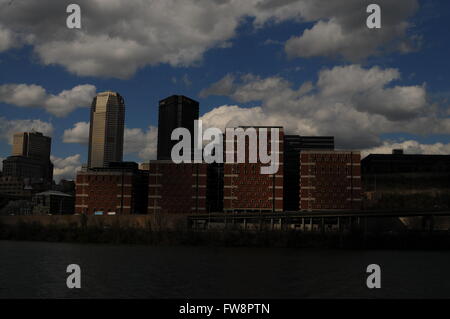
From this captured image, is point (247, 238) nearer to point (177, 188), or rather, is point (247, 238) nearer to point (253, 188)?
point (253, 188)

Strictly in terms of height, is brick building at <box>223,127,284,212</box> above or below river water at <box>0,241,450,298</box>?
above

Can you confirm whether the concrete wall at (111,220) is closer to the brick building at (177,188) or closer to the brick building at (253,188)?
the brick building at (177,188)

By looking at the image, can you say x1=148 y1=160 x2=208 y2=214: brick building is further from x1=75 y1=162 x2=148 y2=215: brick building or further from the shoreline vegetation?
the shoreline vegetation

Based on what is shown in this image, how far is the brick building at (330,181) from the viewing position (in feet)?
571

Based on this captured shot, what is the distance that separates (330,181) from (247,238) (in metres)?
51.3

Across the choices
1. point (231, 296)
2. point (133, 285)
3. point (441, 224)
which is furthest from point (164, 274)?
point (441, 224)

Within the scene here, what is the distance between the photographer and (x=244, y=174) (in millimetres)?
176375

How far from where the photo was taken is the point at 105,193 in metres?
185

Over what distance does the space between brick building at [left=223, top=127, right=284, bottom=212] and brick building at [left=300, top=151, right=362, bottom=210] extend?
8.68 metres

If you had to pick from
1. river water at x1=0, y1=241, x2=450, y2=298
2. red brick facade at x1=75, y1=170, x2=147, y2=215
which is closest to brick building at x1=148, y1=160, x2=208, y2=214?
red brick facade at x1=75, y1=170, x2=147, y2=215

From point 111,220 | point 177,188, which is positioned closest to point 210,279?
point 111,220

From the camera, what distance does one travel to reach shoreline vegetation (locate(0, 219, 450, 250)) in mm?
134625

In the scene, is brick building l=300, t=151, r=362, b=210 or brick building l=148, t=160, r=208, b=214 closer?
brick building l=300, t=151, r=362, b=210
